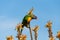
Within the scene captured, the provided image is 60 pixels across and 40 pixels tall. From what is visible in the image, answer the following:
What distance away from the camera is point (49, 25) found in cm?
5609

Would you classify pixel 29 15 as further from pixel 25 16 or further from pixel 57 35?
pixel 57 35

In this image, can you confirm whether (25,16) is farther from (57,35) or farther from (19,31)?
(57,35)

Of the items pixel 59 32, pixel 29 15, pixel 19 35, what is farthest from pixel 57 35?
pixel 29 15

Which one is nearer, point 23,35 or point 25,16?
point 23,35

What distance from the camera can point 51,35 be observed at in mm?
53656

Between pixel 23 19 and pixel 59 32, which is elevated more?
pixel 23 19

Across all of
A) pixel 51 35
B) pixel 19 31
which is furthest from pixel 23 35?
pixel 51 35

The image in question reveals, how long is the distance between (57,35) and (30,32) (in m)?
8.52

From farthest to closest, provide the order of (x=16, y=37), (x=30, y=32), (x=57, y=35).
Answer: (x=30, y=32), (x=16, y=37), (x=57, y=35)

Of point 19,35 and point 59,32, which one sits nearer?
point 59,32

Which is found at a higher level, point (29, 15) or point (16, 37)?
point (29, 15)

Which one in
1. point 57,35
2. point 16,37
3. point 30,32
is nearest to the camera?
point 57,35

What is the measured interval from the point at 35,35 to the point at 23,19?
3.64 meters

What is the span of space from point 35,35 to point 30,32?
10.2 feet
